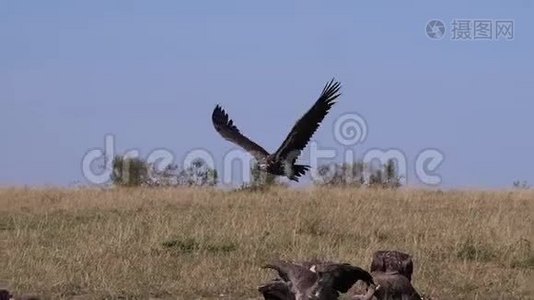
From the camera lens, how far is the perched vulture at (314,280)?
3.28 meters

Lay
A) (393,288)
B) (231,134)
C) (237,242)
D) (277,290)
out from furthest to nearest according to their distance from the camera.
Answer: (231,134)
(237,242)
(393,288)
(277,290)

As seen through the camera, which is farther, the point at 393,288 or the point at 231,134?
the point at 231,134

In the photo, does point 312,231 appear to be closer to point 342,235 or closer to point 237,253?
point 342,235

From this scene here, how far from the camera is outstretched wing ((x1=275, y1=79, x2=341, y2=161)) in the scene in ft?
31.8

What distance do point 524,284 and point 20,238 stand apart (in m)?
5.06

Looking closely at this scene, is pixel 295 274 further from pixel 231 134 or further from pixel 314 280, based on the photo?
pixel 231 134

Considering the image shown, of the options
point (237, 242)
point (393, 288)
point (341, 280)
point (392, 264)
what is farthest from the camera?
point (237, 242)

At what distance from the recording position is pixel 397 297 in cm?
373

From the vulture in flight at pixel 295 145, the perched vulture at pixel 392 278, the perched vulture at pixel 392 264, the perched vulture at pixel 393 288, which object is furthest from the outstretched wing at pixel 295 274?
the vulture in flight at pixel 295 145

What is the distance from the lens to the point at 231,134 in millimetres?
10867

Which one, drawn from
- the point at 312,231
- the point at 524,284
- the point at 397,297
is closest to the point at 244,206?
the point at 312,231

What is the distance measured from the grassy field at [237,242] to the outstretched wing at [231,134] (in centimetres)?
76

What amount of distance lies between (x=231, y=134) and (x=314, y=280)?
24.8 feet

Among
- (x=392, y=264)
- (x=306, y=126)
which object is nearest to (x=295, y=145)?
(x=306, y=126)
